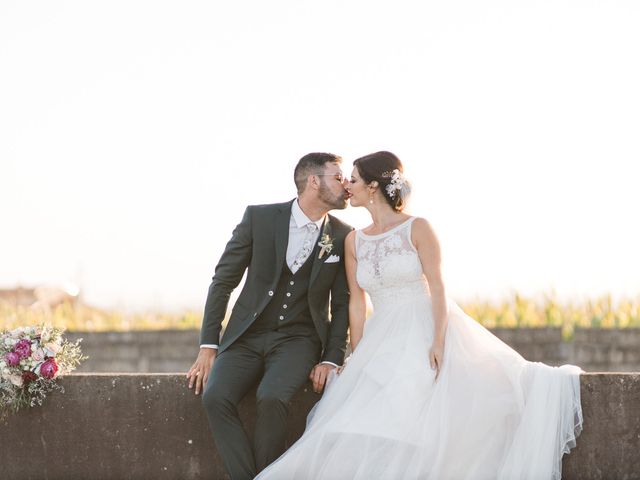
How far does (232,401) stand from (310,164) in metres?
1.43

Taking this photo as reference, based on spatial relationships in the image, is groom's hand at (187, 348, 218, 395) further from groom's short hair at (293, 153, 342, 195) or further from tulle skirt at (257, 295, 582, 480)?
groom's short hair at (293, 153, 342, 195)

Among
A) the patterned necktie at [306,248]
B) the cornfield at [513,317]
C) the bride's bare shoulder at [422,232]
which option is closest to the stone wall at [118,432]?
the patterned necktie at [306,248]

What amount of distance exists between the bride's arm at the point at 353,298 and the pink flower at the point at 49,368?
5.77 ft

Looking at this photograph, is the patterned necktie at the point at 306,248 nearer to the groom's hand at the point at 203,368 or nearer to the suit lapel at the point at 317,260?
the suit lapel at the point at 317,260

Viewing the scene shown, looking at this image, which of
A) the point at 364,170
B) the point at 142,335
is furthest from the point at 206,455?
the point at 142,335

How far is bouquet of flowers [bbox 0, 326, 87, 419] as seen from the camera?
242 inches

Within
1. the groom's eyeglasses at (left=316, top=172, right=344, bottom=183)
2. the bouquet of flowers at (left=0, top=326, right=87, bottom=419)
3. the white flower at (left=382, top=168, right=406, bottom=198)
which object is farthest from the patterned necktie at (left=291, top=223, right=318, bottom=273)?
the bouquet of flowers at (left=0, top=326, right=87, bottom=419)

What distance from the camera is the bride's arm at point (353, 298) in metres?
5.91

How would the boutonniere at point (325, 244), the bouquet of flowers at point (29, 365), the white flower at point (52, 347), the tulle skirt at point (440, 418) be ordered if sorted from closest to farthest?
the tulle skirt at point (440, 418) < the boutonniere at point (325, 244) < the bouquet of flowers at point (29, 365) < the white flower at point (52, 347)

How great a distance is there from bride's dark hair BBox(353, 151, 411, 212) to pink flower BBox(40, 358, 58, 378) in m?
2.12

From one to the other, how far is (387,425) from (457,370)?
519 millimetres

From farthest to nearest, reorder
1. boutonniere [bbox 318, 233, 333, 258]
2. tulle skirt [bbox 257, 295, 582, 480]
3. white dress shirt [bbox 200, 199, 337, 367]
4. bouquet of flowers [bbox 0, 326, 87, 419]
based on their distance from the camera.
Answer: bouquet of flowers [bbox 0, 326, 87, 419]
white dress shirt [bbox 200, 199, 337, 367]
boutonniere [bbox 318, 233, 333, 258]
tulle skirt [bbox 257, 295, 582, 480]

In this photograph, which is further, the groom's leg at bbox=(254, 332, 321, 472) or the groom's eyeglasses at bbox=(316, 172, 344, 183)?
the groom's eyeglasses at bbox=(316, 172, 344, 183)

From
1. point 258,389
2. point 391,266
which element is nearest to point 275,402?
point 258,389
